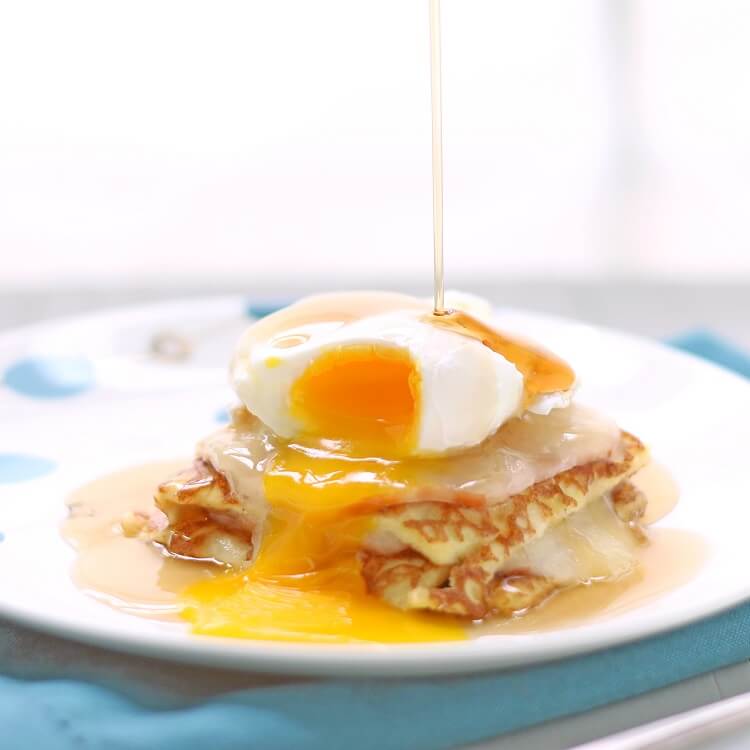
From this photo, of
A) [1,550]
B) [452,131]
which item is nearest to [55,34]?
[452,131]

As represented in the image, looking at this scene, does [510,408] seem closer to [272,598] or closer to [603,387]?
[272,598]

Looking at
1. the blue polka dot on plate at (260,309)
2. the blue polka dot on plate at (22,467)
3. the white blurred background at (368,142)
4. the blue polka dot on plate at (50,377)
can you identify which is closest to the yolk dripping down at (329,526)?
the blue polka dot on plate at (22,467)

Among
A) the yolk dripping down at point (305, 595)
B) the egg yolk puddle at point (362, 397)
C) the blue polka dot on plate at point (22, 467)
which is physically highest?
the egg yolk puddle at point (362, 397)

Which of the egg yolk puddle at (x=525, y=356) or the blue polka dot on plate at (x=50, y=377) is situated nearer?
the egg yolk puddle at (x=525, y=356)

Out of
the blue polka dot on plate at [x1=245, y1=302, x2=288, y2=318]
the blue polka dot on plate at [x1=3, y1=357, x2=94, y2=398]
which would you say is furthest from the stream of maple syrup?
the blue polka dot on plate at [x1=245, y1=302, x2=288, y2=318]

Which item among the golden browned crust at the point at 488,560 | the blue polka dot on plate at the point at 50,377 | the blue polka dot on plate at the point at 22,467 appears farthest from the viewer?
the blue polka dot on plate at the point at 50,377

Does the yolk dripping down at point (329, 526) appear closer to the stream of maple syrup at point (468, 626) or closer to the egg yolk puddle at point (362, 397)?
the egg yolk puddle at point (362, 397)
